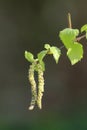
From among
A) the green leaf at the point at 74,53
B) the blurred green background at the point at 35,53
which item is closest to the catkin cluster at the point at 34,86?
the green leaf at the point at 74,53

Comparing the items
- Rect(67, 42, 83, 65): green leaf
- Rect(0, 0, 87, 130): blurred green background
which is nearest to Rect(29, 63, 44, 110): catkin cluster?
Rect(67, 42, 83, 65): green leaf

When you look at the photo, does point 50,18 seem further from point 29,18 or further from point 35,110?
point 35,110

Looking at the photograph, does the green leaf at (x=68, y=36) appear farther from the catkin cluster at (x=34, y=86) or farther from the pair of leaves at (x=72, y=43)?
the catkin cluster at (x=34, y=86)

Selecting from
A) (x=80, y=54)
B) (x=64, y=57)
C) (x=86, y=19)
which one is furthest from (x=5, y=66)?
(x=80, y=54)

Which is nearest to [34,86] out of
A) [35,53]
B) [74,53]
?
[74,53]

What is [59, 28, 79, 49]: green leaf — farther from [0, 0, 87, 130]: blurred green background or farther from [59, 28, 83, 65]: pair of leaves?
[0, 0, 87, 130]: blurred green background

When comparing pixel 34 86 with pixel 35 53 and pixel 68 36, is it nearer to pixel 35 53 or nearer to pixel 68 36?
pixel 68 36
